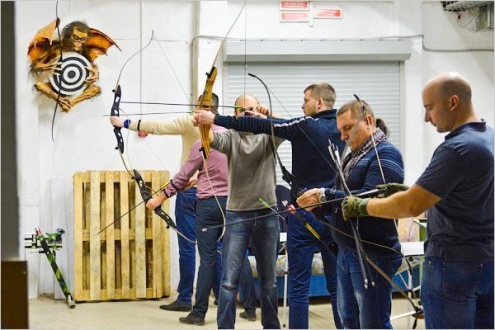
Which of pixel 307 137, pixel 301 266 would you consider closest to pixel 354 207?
pixel 307 137

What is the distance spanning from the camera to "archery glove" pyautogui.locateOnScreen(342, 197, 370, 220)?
2.34 m

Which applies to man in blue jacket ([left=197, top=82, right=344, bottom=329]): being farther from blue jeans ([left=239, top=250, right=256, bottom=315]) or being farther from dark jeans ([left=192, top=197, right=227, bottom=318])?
blue jeans ([left=239, top=250, right=256, bottom=315])

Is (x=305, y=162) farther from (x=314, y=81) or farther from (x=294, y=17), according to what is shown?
(x=294, y=17)

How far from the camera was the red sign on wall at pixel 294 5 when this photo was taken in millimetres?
6051

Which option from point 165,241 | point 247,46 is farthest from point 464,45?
point 165,241

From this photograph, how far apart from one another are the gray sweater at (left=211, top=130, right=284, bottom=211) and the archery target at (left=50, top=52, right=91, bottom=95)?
7.64 ft

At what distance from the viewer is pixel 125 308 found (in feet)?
16.2

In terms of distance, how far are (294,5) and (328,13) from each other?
0.30 m

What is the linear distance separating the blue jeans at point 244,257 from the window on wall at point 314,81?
8.11 feet

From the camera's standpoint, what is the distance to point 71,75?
5473 millimetres

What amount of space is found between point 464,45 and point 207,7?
2.28m

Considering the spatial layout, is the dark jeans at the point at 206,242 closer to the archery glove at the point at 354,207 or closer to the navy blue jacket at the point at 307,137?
the navy blue jacket at the point at 307,137

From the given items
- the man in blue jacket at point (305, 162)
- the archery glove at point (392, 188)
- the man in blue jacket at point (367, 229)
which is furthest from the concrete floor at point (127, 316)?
the archery glove at point (392, 188)

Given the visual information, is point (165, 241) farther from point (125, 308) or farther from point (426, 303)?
point (426, 303)
